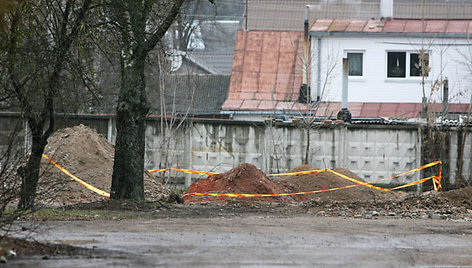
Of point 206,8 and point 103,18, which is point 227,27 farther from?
point 103,18

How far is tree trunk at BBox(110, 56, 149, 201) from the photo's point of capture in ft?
52.2

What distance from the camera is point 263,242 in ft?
34.4

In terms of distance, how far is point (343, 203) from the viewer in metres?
18.5

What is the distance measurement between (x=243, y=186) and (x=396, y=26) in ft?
54.6

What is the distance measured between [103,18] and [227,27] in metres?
55.4

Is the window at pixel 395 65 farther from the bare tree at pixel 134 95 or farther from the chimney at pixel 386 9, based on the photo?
the bare tree at pixel 134 95

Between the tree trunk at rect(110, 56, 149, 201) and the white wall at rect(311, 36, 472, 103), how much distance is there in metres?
17.2

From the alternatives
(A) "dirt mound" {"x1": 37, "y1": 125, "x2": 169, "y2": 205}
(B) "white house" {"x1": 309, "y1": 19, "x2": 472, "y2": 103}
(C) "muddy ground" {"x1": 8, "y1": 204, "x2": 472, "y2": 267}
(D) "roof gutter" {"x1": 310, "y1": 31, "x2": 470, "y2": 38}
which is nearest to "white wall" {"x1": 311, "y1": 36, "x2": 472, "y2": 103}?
(B) "white house" {"x1": 309, "y1": 19, "x2": 472, "y2": 103}

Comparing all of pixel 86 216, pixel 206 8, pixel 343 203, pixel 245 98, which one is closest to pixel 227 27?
pixel 206 8

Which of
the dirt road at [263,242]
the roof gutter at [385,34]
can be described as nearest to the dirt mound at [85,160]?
the dirt road at [263,242]

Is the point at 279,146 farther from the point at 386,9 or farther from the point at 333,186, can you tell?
the point at 386,9

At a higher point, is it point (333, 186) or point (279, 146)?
point (279, 146)

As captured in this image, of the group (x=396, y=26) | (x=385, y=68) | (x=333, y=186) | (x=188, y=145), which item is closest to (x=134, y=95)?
(x=333, y=186)

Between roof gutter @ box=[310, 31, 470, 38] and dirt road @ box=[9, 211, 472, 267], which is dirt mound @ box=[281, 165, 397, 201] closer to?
dirt road @ box=[9, 211, 472, 267]
